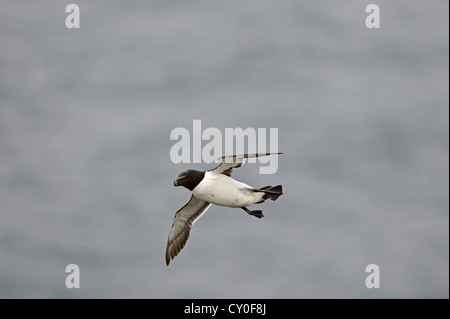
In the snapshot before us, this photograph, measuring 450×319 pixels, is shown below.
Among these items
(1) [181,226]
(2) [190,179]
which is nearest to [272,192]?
(2) [190,179]

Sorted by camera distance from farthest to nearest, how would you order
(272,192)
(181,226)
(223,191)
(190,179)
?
1. (181,226)
2. (272,192)
3. (223,191)
4. (190,179)

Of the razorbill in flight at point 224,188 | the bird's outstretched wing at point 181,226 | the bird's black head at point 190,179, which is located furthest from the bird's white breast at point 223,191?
the bird's outstretched wing at point 181,226

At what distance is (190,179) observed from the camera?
34875 millimetres

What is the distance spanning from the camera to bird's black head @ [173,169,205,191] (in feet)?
114

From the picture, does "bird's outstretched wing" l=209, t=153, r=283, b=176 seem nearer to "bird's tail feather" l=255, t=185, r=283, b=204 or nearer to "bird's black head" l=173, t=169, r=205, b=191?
"bird's black head" l=173, t=169, r=205, b=191

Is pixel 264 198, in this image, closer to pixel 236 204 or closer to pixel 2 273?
pixel 236 204

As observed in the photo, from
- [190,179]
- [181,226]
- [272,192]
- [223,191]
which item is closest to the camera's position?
[190,179]

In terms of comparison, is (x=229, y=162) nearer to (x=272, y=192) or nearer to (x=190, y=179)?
(x=190, y=179)

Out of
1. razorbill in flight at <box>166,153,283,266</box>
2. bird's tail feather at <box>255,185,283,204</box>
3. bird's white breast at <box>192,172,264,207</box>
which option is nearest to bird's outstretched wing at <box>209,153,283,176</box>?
razorbill in flight at <box>166,153,283,266</box>

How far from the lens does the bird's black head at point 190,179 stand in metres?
34.7

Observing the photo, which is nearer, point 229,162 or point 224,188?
point 229,162

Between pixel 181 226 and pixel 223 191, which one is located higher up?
pixel 223 191
